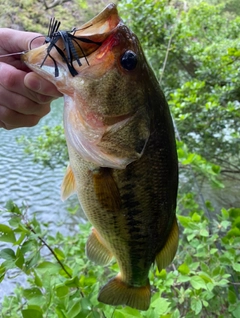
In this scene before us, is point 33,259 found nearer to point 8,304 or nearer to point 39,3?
point 8,304

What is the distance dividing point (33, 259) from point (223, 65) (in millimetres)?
2698

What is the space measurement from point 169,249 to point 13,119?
0.75 metres

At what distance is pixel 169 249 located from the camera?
3.95ft

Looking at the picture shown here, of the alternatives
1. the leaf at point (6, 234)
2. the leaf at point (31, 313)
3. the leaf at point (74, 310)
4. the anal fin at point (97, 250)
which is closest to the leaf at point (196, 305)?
the anal fin at point (97, 250)

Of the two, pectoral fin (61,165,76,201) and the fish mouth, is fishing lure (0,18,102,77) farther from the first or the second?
pectoral fin (61,165,76,201)

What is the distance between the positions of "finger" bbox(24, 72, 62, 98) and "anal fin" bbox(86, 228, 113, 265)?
23.5 inches

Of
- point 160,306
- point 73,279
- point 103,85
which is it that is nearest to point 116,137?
point 103,85

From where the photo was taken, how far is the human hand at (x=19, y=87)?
3.03 feet

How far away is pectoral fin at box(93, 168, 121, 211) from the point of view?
1.00 m

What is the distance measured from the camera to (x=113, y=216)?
1089 mm

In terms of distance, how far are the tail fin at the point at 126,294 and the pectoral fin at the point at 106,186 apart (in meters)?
0.39

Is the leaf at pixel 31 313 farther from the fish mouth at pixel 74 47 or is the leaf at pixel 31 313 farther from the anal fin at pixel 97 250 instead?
the fish mouth at pixel 74 47

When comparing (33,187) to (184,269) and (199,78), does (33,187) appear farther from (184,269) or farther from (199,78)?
(184,269)

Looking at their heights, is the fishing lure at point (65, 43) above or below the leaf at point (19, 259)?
above
